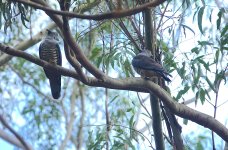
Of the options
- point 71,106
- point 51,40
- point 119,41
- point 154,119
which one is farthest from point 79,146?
point 154,119

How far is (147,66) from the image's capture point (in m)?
3.96

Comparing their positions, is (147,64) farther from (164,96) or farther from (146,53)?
(164,96)

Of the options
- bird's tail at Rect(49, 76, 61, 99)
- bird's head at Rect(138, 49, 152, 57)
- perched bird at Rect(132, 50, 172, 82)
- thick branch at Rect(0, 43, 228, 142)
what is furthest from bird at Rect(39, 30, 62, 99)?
thick branch at Rect(0, 43, 228, 142)

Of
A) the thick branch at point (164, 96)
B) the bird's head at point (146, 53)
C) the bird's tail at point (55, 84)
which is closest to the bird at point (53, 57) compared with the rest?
the bird's tail at point (55, 84)

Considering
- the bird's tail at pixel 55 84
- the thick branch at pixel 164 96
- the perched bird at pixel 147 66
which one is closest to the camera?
the thick branch at pixel 164 96

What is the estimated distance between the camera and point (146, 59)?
153 inches

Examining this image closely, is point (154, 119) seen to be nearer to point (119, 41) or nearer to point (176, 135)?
point (176, 135)

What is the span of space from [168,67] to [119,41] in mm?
428

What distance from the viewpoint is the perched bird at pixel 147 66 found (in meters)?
3.75

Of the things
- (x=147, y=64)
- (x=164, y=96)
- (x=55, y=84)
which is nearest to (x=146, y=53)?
(x=147, y=64)

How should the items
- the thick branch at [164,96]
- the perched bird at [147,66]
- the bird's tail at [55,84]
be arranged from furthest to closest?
the bird's tail at [55,84], the perched bird at [147,66], the thick branch at [164,96]

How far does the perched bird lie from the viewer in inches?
148

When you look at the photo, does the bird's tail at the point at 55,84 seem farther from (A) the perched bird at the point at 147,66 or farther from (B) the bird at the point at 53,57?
(A) the perched bird at the point at 147,66

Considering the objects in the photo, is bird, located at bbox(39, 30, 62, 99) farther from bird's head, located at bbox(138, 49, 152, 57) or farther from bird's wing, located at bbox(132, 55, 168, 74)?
bird's head, located at bbox(138, 49, 152, 57)
